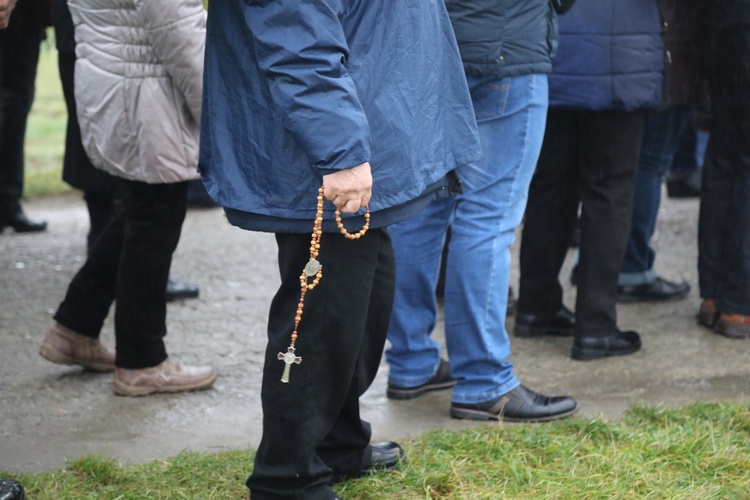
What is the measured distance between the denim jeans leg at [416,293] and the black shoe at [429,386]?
19mm

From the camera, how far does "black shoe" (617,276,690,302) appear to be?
5043 mm

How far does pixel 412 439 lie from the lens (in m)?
3.49

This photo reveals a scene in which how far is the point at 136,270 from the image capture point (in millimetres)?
3760

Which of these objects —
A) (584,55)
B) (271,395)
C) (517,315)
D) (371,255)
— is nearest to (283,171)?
(371,255)

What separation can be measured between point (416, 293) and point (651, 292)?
1657 mm

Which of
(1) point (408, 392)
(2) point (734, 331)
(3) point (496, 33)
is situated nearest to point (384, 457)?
(1) point (408, 392)

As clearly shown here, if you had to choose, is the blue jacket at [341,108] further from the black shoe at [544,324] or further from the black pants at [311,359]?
the black shoe at [544,324]

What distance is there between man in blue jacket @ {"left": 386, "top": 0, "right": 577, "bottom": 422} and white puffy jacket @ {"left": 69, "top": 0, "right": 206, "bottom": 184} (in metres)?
0.84

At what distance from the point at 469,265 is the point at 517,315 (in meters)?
1.05

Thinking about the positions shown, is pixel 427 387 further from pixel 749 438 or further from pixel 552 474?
pixel 749 438

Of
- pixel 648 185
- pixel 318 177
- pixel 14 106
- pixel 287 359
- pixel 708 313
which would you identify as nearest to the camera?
pixel 318 177

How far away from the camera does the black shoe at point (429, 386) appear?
393 cm

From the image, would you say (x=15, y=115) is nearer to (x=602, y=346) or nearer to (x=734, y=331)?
(x=602, y=346)

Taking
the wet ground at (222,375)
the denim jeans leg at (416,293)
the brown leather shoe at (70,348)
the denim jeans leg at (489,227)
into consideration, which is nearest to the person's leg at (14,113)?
the wet ground at (222,375)
